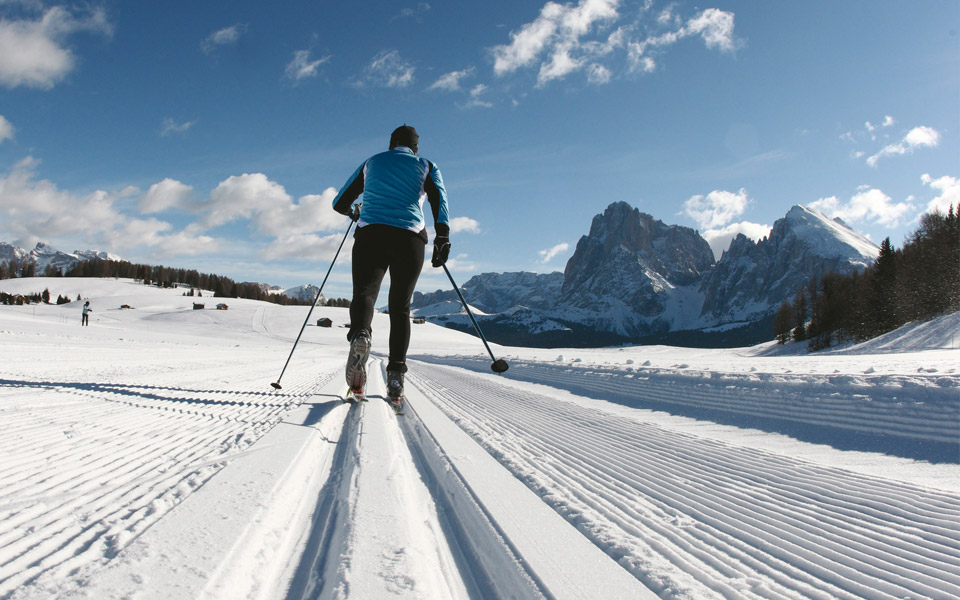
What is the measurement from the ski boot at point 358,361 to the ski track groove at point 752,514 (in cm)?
149

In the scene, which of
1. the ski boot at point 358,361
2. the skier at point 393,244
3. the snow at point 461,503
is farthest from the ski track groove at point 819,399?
the ski boot at point 358,361

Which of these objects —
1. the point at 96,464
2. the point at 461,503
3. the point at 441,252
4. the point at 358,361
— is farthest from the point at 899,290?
the point at 96,464

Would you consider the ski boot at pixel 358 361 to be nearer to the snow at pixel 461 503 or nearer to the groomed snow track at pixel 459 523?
the snow at pixel 461 503

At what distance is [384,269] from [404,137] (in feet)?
4.14

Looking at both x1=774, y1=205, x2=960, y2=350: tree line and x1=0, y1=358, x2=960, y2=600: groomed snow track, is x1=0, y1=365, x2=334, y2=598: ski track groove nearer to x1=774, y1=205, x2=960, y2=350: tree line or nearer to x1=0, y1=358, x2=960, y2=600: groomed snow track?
x1=0, y1=358, x2=960, y2=600: groomed snow track

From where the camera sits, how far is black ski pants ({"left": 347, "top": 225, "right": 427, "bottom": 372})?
382cm

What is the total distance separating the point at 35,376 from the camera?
4.64 meters

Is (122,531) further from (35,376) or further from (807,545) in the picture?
(35,376)

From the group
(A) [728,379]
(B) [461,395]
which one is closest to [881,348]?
(A) [728,379]

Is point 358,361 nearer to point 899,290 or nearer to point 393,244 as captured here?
point 393,244

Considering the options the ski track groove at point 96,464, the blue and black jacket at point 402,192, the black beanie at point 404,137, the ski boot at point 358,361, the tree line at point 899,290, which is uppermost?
the tree line at point 899,290

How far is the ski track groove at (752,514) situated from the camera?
3.74 feet

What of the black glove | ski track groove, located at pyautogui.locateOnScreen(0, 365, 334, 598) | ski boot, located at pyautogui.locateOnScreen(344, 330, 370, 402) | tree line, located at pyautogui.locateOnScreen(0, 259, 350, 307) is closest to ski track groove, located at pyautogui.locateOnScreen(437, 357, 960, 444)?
the black glove

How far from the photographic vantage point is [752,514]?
1551mm
